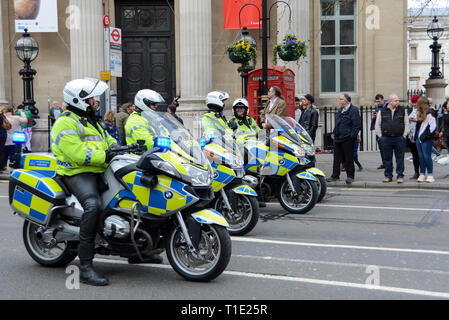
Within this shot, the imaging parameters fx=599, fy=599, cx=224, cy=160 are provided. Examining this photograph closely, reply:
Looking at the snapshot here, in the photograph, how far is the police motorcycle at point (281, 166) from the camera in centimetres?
909

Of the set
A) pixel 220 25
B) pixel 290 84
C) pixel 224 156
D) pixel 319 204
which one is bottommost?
pixel 319 204

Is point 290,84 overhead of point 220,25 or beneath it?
beneath

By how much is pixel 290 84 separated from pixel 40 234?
1132cm

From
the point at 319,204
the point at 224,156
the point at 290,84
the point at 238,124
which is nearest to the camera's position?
the point at 224,156

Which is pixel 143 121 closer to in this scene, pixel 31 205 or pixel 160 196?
pixel 31 205

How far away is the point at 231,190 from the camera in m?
7.64

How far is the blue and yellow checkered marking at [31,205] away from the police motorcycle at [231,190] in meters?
2.46

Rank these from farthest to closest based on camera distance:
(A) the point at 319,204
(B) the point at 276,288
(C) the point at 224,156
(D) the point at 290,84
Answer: (D) the point at 290,84 → (A) the point at 319,204 → (C) the point at 224,156 → (B) the point at 276,288

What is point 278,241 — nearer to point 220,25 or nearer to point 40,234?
point 40,234

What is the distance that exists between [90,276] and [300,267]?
6.75 ft

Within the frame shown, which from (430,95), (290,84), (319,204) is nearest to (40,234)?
(319,204)

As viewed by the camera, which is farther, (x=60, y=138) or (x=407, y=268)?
(x=407, y=268)

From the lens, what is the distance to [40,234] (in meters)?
5.98

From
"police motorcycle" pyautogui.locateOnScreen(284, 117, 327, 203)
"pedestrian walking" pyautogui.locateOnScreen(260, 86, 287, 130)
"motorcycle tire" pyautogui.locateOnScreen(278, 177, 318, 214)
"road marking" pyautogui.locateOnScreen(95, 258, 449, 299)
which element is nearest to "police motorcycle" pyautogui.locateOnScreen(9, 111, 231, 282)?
"road marking" pyautogui.locateOnScreen(95, 258, 449, 299)
